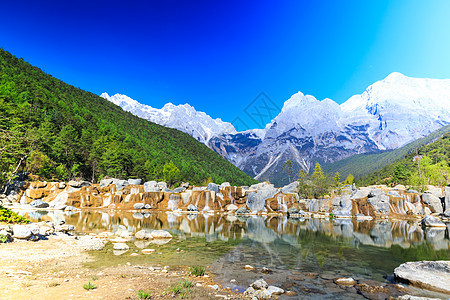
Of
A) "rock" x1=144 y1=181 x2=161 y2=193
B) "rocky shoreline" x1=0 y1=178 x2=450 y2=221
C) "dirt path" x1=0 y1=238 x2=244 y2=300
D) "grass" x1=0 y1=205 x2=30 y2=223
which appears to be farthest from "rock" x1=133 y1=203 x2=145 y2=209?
"dirt path" x1=0 y1=238 x2=244 y2=300

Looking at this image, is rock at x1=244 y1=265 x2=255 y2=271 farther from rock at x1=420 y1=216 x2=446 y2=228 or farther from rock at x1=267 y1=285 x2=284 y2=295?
rock at x1=420 y1=216 x2=446 y2=228

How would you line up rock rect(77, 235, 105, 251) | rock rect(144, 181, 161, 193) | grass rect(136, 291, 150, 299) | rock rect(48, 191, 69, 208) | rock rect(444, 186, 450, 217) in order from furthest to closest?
rock rect(144, 181, 161, 193) < rock rect(48, 191, 69, 208) < rock rect(444, 186, 450, 217) < rock rect(77, 235, 105, 251) < grass rect(136, 291, 150, 299)

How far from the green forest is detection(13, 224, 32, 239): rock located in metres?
7.14

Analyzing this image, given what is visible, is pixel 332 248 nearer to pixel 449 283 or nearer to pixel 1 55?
pixel 449 283

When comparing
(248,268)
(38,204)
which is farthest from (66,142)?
(248,268)

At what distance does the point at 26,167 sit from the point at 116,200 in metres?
20.8

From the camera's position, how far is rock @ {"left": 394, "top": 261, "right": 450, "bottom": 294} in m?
10.8

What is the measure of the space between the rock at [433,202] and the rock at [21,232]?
226 ft

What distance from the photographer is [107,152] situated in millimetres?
79062

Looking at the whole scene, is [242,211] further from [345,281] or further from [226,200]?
[345,281]

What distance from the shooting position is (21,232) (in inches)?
650

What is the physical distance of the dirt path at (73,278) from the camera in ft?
26.2

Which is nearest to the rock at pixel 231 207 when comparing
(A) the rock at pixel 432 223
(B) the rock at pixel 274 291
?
(A) the rock at pixel 432 223

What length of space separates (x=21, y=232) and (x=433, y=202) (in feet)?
229
